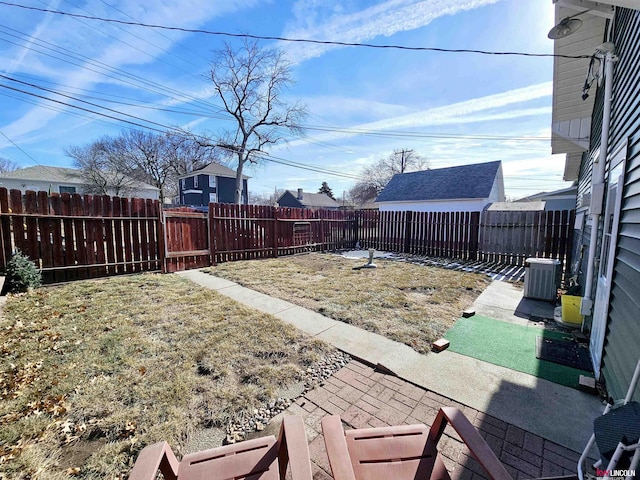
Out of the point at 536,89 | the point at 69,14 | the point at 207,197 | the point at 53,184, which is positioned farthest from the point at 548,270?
the point at 53,184

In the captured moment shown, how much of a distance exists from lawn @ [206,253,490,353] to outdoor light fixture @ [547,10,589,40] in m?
3.81

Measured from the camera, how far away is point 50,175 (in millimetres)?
25406

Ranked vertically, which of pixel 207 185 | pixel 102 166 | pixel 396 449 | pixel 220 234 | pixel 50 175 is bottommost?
pixel 396 449

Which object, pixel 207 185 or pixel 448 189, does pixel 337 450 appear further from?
pixel 207 185

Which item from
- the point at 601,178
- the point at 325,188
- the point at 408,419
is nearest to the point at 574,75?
the point at 601,178

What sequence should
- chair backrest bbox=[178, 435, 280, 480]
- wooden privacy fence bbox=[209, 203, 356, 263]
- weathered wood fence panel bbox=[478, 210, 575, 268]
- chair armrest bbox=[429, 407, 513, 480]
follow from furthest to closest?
wooden privacy fence bbox=[209, 203, 356, 263] → weathered wood fence panel bbox=[478, 210, 575, 268] → chair backrest bbox=[178, 435, 280, 480] → chair armrest bbox=[429, 407, 513, 480]

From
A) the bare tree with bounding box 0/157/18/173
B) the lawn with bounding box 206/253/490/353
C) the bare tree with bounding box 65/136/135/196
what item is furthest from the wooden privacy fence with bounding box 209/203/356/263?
the bare tree with bounding box 0/157/18/173

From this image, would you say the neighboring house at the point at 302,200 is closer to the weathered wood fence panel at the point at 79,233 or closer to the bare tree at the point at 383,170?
the bare tree at the point at 383,170

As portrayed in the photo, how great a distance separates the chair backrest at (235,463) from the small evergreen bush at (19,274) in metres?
5.53

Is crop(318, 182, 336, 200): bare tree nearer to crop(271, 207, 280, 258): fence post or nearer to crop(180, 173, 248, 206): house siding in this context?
crop(180, 173, 248, 206): house siding

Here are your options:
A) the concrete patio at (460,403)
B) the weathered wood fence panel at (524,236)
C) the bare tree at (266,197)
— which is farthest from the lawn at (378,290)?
the bare tree at (266,197)

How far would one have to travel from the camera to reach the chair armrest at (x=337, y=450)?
1051 mm

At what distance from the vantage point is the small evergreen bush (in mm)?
4500

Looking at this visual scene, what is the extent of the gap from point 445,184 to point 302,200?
75.0 ft
